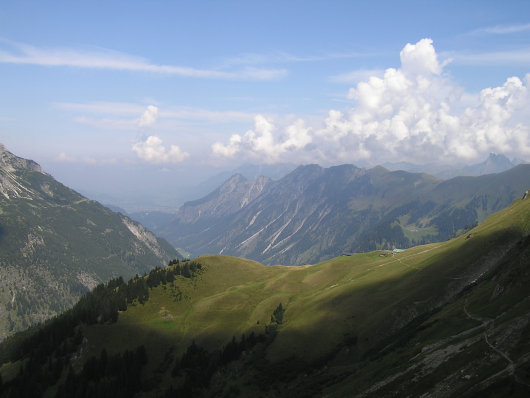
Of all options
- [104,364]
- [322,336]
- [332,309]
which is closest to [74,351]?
[104,364]

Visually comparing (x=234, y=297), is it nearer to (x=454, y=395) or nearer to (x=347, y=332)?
(x=347, y=332)

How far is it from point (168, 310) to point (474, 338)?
124743mm

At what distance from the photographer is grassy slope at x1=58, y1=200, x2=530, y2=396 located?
113625 millimetres

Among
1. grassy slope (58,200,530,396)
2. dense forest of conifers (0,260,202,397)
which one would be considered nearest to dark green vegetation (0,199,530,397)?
grassy slope (58,200,530,396)

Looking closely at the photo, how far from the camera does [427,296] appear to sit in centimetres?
12481

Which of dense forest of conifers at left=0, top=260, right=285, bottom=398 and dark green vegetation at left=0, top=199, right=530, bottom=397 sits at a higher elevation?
dark green vegetation at left=0, top=199, right=530, bottom=397

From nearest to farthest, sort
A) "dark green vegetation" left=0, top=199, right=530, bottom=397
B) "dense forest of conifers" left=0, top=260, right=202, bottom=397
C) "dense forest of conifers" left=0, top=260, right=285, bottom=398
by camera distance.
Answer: "dark green vegetation" left=0, top=199, right=530, bottom=397, "dense forest of conifers" left=0, top=260, right=285, bottom=398, "dense forest of conifers" left=0, top=260, right=202, bottom=397

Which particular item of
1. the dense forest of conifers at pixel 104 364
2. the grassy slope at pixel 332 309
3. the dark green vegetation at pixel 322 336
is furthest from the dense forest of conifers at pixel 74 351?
the grassy slope at pixel 332 309

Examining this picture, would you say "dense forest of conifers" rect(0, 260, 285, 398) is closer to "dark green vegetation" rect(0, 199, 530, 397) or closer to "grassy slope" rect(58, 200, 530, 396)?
"dark green vegetation" rect(0, 199, 530, 397)

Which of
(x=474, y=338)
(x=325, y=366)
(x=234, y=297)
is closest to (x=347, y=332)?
(x=325, y=366)

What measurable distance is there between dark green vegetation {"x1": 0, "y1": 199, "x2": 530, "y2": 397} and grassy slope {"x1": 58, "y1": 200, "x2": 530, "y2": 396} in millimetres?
480

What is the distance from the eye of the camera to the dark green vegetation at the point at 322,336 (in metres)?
63.4

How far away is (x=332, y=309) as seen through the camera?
454 feet

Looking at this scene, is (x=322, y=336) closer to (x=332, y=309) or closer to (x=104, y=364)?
(x=332, y=309)
